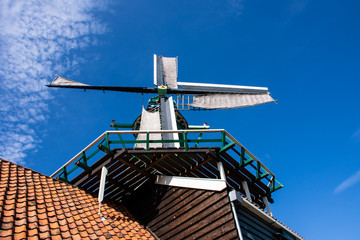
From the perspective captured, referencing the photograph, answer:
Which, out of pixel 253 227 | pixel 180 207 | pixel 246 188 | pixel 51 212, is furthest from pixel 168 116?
pixel 51 212

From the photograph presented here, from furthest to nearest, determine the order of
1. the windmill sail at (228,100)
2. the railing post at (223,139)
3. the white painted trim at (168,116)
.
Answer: the windmill sail at (228,100), the white painted trim at (168,116), the railing post at (223,139)

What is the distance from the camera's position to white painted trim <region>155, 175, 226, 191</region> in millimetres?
7828

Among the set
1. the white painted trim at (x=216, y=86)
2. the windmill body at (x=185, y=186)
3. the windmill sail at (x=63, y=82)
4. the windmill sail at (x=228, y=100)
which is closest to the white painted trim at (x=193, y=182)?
the windmill body at (x=185, y=186)

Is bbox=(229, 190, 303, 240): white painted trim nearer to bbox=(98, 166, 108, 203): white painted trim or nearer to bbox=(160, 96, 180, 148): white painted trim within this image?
bbox=(98, 166, 108, 203): white painted trim

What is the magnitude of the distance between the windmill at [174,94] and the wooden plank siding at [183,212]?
Answer: 3.45m

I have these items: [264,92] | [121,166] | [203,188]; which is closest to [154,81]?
[264,92]

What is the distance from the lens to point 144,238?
8125mm

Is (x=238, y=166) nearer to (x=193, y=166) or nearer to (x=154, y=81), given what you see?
(x=193, y=166)

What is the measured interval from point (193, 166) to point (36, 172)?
4.59 metres

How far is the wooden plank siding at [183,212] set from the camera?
24.3 ft

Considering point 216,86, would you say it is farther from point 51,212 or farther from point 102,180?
point 51,212

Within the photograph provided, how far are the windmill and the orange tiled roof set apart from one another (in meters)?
4.27

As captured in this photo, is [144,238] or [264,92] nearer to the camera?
[144,238]

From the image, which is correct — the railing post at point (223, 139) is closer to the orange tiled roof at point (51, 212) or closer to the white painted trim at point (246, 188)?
the white painted trim at point (246, 188)
